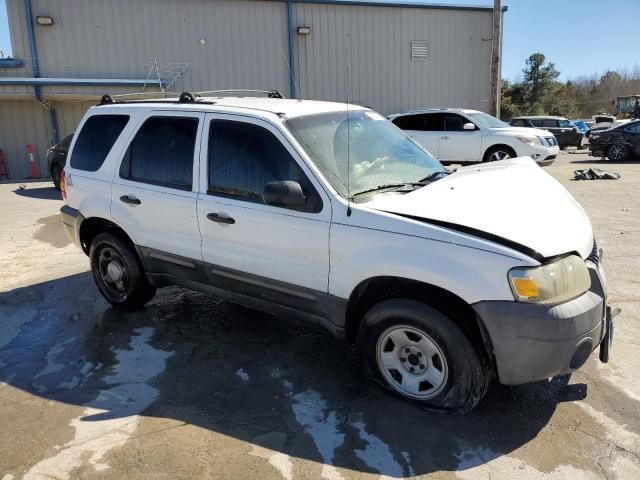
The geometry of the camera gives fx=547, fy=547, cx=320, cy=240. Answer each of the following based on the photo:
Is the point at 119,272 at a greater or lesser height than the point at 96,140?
lesser

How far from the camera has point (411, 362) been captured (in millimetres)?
3369

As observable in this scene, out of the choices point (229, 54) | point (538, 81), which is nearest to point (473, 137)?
point (229, 54)

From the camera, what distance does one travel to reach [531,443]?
9.90ft

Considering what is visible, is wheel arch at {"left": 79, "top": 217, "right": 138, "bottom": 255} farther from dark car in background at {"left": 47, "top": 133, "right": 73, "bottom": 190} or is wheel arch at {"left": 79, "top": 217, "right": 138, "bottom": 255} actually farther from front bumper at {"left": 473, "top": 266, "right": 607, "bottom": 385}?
dark car in background at {"left": 47, "top": 133, "right": 73, "bottom": 190}

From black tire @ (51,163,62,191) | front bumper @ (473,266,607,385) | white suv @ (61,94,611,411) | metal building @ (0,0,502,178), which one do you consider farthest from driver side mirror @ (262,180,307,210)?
metal building @ (0,0,502,178)

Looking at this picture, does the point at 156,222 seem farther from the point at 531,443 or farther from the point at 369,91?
the point at 369,91

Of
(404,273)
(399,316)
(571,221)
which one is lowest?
(399,316)

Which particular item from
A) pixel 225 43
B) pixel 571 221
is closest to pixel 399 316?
pixel 571 221

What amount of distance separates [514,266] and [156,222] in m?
2.82

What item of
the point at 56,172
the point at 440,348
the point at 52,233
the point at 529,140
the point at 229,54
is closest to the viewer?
the point at 440,348

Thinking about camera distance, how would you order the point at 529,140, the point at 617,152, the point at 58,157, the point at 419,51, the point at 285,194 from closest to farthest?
the point at 285,194 → the point at 58,157 → the point at 529,140 → the point at 617,152 → the point at 419,51

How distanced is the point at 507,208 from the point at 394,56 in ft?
61.8

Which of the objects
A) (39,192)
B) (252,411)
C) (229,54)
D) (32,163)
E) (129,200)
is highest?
(229,54)

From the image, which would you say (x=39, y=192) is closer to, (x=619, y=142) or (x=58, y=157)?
(x=58, y=157)
